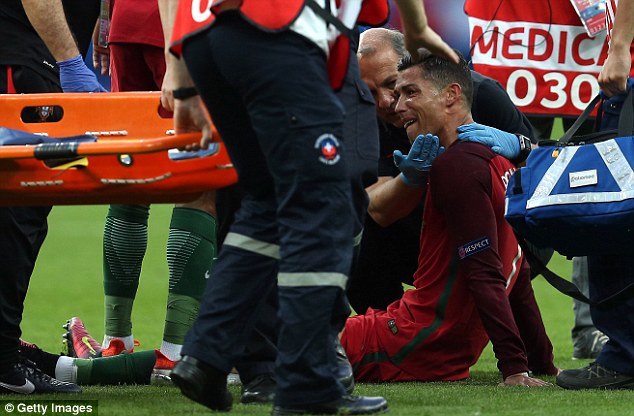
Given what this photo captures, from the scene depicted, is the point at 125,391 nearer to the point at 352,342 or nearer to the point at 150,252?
the point at 352,342

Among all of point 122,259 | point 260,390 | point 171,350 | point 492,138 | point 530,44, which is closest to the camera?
point 260,390

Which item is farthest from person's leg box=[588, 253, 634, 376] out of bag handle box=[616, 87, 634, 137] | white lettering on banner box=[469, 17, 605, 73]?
white lettering on banner box=[469, 17, 605, 73]

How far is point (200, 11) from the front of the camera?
290 cm

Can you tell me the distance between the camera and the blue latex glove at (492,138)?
4.23 metres

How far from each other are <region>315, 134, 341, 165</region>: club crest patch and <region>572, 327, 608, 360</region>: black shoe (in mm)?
2587

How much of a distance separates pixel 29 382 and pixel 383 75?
1.65 meters

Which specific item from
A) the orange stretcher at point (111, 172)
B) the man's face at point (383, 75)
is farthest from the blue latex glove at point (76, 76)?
the man's face at point (383, 75)

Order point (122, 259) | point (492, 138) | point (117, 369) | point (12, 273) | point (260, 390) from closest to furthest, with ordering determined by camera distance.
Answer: point (260, 390) < point (12, 273) < point (117, 369) < point (492, 138) < point (122, 259)

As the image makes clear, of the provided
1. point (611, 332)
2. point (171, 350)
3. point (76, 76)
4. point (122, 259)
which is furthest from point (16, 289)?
point (611, 332)

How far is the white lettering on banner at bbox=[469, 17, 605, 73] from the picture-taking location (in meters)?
6.02

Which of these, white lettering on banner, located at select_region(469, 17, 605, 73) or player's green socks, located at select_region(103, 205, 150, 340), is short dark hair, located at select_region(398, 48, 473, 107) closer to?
player's green socks, located at select_region(103, 205, 150, 340)

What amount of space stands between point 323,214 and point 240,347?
0.39 meters

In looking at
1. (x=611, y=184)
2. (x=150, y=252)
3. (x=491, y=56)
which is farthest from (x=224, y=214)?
(x=150, y=252)

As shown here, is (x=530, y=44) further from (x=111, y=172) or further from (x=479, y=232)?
(x=111, y=172)
